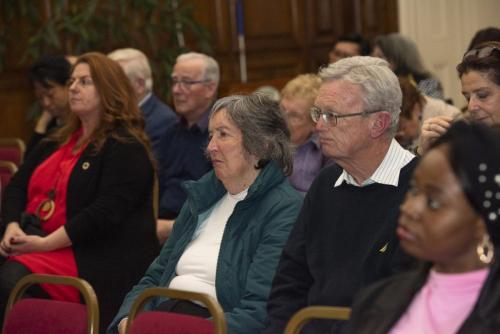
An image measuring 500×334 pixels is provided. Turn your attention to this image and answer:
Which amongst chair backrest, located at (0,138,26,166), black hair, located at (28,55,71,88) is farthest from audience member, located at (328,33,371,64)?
chair backrest, located at (0,138,26,166)

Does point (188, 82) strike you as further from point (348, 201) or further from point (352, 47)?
point (348, 201)

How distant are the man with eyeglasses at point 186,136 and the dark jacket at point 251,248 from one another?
49.6 inches

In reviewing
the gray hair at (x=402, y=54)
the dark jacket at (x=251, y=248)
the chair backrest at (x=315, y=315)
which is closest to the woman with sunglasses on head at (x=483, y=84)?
the dark jacket at (x=251, y=248)

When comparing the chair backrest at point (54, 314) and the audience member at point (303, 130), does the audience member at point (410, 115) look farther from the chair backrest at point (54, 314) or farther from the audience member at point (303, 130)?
Answer: the chair backrest at point (54, 314)

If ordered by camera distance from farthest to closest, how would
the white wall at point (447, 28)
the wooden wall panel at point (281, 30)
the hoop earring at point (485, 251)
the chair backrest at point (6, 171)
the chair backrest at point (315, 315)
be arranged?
the wooden wall panel at point (281, 30), the white wall at point (447, 28), the chair backrest at point (6, 171), the chair backrest at point (315, 315), the hoop earring at point (485, 251)

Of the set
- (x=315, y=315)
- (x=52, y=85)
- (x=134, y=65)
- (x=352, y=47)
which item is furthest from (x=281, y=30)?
(x=315, y=315)

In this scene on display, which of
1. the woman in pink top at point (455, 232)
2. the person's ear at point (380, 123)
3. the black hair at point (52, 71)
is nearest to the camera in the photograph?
the woman in pink top at point (455, 232)

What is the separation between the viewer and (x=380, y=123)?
2.92 m

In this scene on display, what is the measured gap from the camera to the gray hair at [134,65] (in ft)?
18.4

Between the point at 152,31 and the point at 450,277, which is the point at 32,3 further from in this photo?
the point at 450,277

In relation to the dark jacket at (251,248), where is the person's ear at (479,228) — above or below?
above

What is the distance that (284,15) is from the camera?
8.09 meters

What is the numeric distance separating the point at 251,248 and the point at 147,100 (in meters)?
2.48

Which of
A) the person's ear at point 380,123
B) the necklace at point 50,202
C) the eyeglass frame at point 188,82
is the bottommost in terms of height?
the necklace at point 50,202
